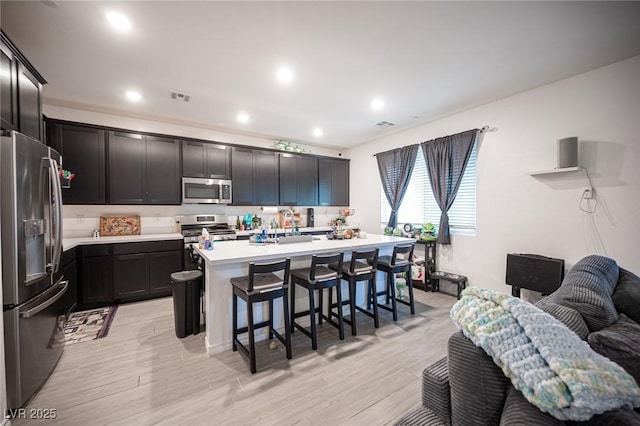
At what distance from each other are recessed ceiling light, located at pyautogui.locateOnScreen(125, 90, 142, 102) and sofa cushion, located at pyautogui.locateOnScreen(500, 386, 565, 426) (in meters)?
4.54

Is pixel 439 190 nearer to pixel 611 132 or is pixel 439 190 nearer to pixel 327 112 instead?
pixel 611 132

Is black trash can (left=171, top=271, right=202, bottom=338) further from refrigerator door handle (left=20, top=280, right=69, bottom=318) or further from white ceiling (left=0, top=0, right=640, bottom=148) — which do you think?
white ceiling (left=0, top=0, right=640, bottom=148)

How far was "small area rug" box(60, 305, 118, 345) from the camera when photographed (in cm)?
272

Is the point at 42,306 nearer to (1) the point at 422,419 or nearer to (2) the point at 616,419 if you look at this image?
(1) the point at 422,419

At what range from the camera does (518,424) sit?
850mm

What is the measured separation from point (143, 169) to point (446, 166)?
16.1 ft

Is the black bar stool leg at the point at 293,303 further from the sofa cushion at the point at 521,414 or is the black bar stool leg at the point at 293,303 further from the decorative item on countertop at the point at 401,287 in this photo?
the sofa cushion at the point at 521,414

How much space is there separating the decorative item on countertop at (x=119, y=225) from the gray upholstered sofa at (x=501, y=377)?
4.62 metres

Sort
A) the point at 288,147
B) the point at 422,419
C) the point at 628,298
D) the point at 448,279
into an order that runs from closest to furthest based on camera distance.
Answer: the point at 422,419 < the point at 628,298 < the point at 448,279 < the point at 288,147

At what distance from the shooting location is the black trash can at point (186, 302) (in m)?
2.67

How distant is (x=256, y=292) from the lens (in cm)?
219

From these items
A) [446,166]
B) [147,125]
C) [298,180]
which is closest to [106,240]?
[147,125]

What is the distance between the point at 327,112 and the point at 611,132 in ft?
11.1

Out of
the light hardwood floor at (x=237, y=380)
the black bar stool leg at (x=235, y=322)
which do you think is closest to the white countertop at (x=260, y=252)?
the black bar stool leg at (x=235, y=322)
